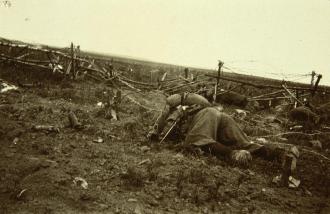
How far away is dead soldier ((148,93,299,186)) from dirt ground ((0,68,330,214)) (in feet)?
0.80

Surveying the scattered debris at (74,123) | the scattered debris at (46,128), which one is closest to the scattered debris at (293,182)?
the scattered debris at (74,123)

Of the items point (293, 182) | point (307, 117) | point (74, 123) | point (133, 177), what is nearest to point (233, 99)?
point (307, 117)

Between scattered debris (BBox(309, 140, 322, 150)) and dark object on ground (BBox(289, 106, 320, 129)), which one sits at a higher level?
dark object on ground (BBox(289, 106, 320, 129))

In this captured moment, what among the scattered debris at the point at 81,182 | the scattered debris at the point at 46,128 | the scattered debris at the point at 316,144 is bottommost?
the scattered debris at the point at 316,144

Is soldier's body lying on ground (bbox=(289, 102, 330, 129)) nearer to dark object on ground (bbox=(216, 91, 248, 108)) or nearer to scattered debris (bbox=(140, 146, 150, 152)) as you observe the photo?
dark object on ground (bbox=(216, 91, 248, 108))

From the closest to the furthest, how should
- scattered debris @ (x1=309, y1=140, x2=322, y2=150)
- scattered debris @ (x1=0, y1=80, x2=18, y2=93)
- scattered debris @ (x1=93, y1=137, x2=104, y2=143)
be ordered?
scattered debris @ (x1=93, y1=137, x2=104, y2=143), scattered debris @ (x1=309, y1=140, x2=322, y2=150), scattered debris @ (x1=0, y1=80, x2=18, y2=93)

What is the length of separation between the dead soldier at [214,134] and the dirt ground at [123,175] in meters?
0.24

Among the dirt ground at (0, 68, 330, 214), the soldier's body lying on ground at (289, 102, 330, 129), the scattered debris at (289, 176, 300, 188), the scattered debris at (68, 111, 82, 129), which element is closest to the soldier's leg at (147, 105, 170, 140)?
the dirt ground at (0, 68, 330, 214)

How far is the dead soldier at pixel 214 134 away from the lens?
7.61 m

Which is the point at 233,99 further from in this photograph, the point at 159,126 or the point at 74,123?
the point at 74,123

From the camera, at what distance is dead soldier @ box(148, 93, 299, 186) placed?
7.61m

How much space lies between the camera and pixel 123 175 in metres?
6.07

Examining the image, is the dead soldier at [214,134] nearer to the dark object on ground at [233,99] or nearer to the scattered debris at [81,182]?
the scattered debris at [81,182]

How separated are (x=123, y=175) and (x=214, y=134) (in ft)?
8.53
